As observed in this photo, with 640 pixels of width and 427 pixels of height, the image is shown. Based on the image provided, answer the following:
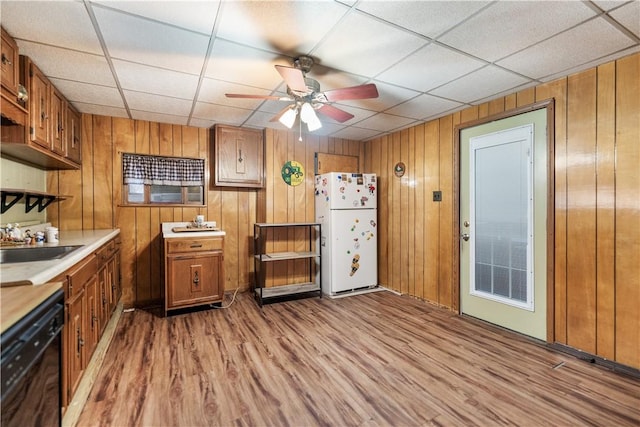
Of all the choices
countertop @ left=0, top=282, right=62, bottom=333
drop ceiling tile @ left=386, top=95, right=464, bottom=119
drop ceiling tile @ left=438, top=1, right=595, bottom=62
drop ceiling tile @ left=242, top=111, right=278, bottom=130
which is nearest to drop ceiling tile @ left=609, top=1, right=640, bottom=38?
drop ceiling tile @ left=438, top=1, right=595, bottom=62

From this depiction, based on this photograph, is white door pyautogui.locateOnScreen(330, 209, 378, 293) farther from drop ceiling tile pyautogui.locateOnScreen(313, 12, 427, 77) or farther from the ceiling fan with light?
drop ceiling tile pyautogui.locateOnScreen(313, 12, 427, 77)

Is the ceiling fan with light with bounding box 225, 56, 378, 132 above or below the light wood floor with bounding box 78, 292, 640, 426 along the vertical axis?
above

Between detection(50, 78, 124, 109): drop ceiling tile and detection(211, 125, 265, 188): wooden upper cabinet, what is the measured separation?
1130 mm

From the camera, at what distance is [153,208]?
3785 millimetres

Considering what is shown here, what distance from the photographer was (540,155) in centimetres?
264

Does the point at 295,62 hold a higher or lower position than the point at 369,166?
higher

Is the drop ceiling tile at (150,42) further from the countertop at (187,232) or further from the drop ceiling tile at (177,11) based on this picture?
the countertop at (187,232)

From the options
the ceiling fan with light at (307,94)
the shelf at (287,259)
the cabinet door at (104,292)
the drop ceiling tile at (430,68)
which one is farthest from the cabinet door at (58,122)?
the drop ceiling tile at (430,68)

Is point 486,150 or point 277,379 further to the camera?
point 486,150

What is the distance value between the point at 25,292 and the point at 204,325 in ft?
6.70

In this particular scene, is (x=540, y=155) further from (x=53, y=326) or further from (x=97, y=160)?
(x=97, y=160)

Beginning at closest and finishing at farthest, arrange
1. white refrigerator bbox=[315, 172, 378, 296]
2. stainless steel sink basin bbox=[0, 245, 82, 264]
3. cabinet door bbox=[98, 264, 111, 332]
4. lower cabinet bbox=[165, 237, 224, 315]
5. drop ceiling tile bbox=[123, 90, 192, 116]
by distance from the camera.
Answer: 1. stainless steel sink basin bbox=[0, 245, 82, 264]
2. cabinet door bbox=[98, 264, 111, 332]
3. drop ceiling tile bbox=[123, 90, 192, 116]
4. lower cabinet bbox=[165, 237, 224, 315]
5. white refrigerator bbox=[315, 172, 378, 296]

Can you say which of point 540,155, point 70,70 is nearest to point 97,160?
point 70,70

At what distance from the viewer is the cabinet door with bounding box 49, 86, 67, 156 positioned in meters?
2.51
